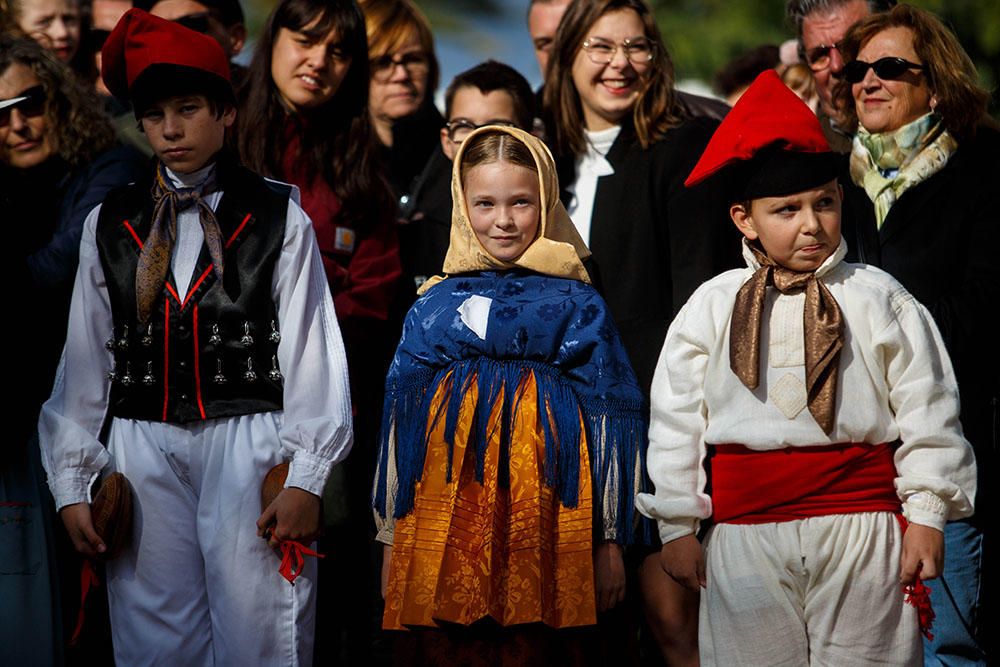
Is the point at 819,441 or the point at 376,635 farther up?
the point at 819,441

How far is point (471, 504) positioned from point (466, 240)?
2.80 feet

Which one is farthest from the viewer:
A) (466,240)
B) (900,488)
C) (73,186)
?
(73,186)

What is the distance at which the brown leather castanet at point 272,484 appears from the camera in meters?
4.10

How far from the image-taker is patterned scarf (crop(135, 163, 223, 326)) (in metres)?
4.19

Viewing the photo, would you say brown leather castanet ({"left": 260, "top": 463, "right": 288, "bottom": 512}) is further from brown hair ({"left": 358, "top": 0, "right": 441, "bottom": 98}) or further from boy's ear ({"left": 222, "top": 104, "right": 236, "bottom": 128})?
brown hair ({"left": 358, "top": 0, "right": 441, "bottom": 98})

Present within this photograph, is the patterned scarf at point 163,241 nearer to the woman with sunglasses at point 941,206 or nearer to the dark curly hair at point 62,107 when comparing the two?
the dark curly hair at point 62,107

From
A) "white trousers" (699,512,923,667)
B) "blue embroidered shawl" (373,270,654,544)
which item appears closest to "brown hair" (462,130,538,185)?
"blue embroidered shawl" (373,270,654,544)

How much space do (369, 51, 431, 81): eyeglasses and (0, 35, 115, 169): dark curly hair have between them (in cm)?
139

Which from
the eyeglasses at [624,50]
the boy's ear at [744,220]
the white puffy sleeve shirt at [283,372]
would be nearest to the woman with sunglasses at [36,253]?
the white puffy sleeve shirt at [283,372]

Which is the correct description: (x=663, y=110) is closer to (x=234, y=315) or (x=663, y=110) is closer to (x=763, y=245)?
(x=763, y=245)

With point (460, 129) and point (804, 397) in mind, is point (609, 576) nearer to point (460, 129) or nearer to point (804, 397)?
point (804, 397)

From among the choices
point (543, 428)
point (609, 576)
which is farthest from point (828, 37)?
point (609, 576)

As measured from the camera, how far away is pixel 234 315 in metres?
4.19

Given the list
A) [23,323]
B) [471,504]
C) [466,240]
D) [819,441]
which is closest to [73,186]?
[23,323]
